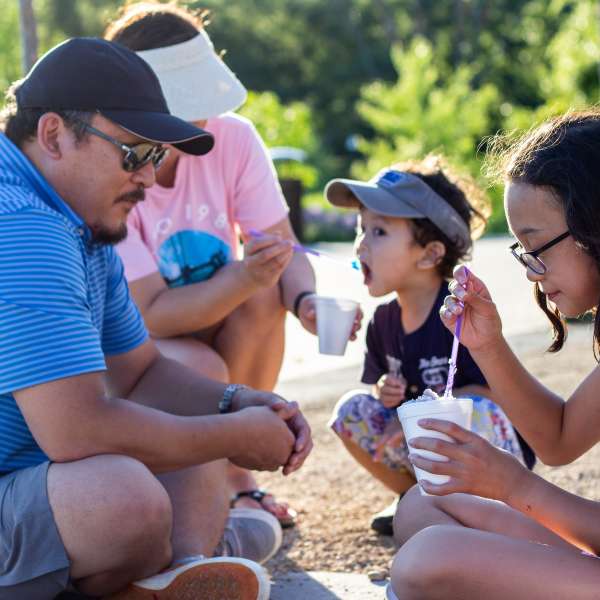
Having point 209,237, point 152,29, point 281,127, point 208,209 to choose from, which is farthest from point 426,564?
point 281,127

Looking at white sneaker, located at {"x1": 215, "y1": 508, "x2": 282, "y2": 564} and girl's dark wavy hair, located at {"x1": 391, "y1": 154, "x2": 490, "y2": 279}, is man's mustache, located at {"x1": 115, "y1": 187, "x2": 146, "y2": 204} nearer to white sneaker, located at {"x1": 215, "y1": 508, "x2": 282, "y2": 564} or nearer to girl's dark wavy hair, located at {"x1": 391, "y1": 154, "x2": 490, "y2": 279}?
white sneaker, located at {"x1": 215, "y1": 508, "x2": 282, "y2": 564}

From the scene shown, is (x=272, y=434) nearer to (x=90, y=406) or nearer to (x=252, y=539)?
(x=252, y=539)

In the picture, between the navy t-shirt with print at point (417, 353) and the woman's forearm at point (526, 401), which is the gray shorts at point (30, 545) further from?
the navy t-shirt with print at point (417, 353)

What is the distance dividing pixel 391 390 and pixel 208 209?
1.15 meters

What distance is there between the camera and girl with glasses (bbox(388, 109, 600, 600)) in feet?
8.23

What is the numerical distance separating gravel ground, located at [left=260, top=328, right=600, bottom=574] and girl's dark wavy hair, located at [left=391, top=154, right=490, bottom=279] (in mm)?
936

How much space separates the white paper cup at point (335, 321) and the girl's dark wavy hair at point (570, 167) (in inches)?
38.6

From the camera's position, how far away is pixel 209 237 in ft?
14.2

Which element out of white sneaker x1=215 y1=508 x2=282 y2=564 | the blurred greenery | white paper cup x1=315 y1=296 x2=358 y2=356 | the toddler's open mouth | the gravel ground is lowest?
the blurred greenery

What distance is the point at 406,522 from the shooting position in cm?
312

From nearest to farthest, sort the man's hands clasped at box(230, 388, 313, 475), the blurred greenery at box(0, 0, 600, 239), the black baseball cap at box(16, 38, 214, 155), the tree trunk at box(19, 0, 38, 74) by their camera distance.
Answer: the black baseball cap at box(16, 38, 214, 155) < the man's hands clasped at box(230, 388, 313, 475) < the tree trunk at box(19, 0, 38, 74) < the blurred greenery at box(0, 0, 600, 239)

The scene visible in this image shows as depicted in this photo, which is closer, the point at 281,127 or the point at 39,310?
the point at 39,310

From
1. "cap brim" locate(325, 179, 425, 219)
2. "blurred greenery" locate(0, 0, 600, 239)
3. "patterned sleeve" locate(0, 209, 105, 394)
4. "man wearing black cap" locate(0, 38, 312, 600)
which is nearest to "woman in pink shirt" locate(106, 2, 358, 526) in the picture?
"cap brim" locate(325, 179, 425, 219)

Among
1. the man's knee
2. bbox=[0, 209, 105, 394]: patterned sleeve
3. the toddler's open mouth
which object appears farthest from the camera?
the toddler's open mouth
